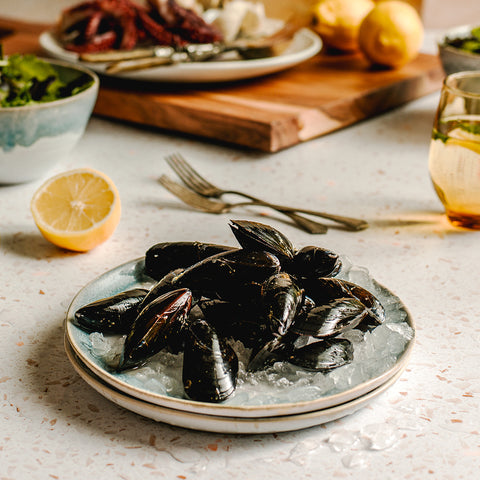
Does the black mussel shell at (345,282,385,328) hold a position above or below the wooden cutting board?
above

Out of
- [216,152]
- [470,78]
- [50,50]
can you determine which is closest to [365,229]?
[470,78]

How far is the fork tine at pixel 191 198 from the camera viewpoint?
1.08 m

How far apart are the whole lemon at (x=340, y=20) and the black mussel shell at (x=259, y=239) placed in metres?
1.25

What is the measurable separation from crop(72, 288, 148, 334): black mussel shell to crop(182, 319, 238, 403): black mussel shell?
0.27 ft

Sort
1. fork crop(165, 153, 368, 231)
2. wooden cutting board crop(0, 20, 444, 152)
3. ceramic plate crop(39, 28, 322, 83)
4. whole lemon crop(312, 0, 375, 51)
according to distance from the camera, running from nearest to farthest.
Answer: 1. fork crop(165, 153, 368, 231)
2. wooden cutting board crop(0, 20, 444, 152)
3. ceramic plate crop(39, 28, 322, 83)
4. whole lemon crop(312, 0, 375, 51)

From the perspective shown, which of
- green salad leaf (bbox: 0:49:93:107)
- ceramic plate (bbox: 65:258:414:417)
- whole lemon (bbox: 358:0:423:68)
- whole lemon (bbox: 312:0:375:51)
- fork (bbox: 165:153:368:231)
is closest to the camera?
ceramic plate (bbox: 65:258:414:417)

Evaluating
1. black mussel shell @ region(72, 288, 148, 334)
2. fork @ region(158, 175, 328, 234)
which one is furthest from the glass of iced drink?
black mussel shell @ region(72, 288, 148, 334)

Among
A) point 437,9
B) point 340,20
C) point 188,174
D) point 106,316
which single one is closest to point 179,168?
point 188,174

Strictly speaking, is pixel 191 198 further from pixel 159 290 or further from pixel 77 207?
pixel 159 290

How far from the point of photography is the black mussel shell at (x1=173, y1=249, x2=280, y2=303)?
2.16ft

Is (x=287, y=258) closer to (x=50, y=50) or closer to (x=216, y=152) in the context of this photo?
(x=216, y=152)

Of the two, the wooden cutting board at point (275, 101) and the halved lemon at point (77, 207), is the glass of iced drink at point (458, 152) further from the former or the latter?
the halved lemon at point (77, 207)

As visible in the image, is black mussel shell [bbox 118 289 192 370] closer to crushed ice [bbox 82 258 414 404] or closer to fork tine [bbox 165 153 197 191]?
crushed ice [bbox 82 258 414 404]

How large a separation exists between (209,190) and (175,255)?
399 millimetres
